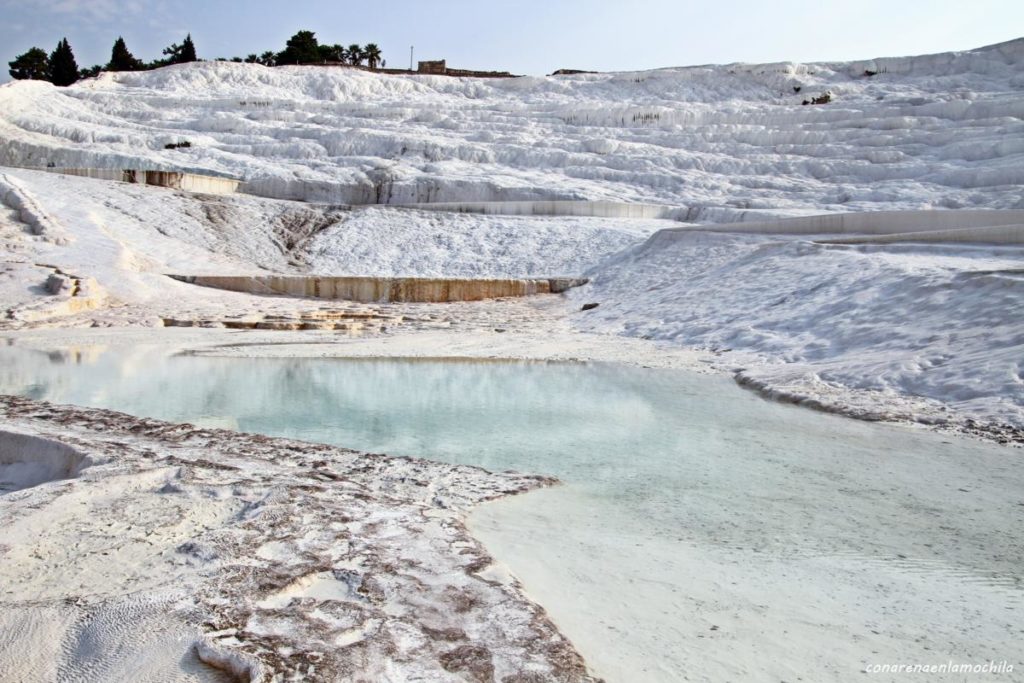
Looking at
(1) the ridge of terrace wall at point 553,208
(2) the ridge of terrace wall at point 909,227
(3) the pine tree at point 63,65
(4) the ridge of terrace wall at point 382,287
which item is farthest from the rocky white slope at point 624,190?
(3) the pine tree at point 63,65

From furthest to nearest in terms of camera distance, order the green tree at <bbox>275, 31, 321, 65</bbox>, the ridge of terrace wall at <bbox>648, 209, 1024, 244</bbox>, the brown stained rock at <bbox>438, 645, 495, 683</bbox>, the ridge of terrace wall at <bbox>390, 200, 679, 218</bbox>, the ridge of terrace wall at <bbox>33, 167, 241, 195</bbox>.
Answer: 1. the green tree at <bbox>275, 31, 321, 65</bbox>
2. the ridge of terrace wall at <bbox>390, 200, 679, 218</bbox>
3. the ridge of terrace wall at <bbox>33, 167, 241, 195</bbox>
4. the ridge of terrace wall at <bbox>648, 209, 1024, 244</bbox>
5. the brown stained rock at <bbox>438, 645, 495, 683</bbox>

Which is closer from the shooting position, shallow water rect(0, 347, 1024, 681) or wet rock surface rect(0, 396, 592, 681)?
wet rock surface rect(0, 396, 592, 681)

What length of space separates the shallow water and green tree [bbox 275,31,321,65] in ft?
154

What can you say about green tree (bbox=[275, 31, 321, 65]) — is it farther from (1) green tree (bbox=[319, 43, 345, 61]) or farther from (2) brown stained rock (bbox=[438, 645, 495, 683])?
(2) brown stained rock (bbox=[438, 645, 495, 683])

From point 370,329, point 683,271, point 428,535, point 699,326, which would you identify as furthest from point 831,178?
point 428,535

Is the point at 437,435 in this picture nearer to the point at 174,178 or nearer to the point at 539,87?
the point at 174,178

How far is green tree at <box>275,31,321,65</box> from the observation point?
5084 centimetres

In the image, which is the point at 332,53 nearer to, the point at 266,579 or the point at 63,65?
the point at 63,65

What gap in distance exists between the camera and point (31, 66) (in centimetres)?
4881

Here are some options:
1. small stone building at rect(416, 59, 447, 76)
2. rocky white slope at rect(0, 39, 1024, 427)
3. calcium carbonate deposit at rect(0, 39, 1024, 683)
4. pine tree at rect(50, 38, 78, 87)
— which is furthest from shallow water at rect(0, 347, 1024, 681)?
pine tree at rect(50, 38, 78, 87)

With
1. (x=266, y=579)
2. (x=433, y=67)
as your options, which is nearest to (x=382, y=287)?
(x=266, y=579)

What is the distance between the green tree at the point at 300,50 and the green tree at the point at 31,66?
1272 centimetres

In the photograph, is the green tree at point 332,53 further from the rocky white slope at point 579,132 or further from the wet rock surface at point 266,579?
the wet rock surface at point 266,579

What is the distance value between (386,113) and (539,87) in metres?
7.74
